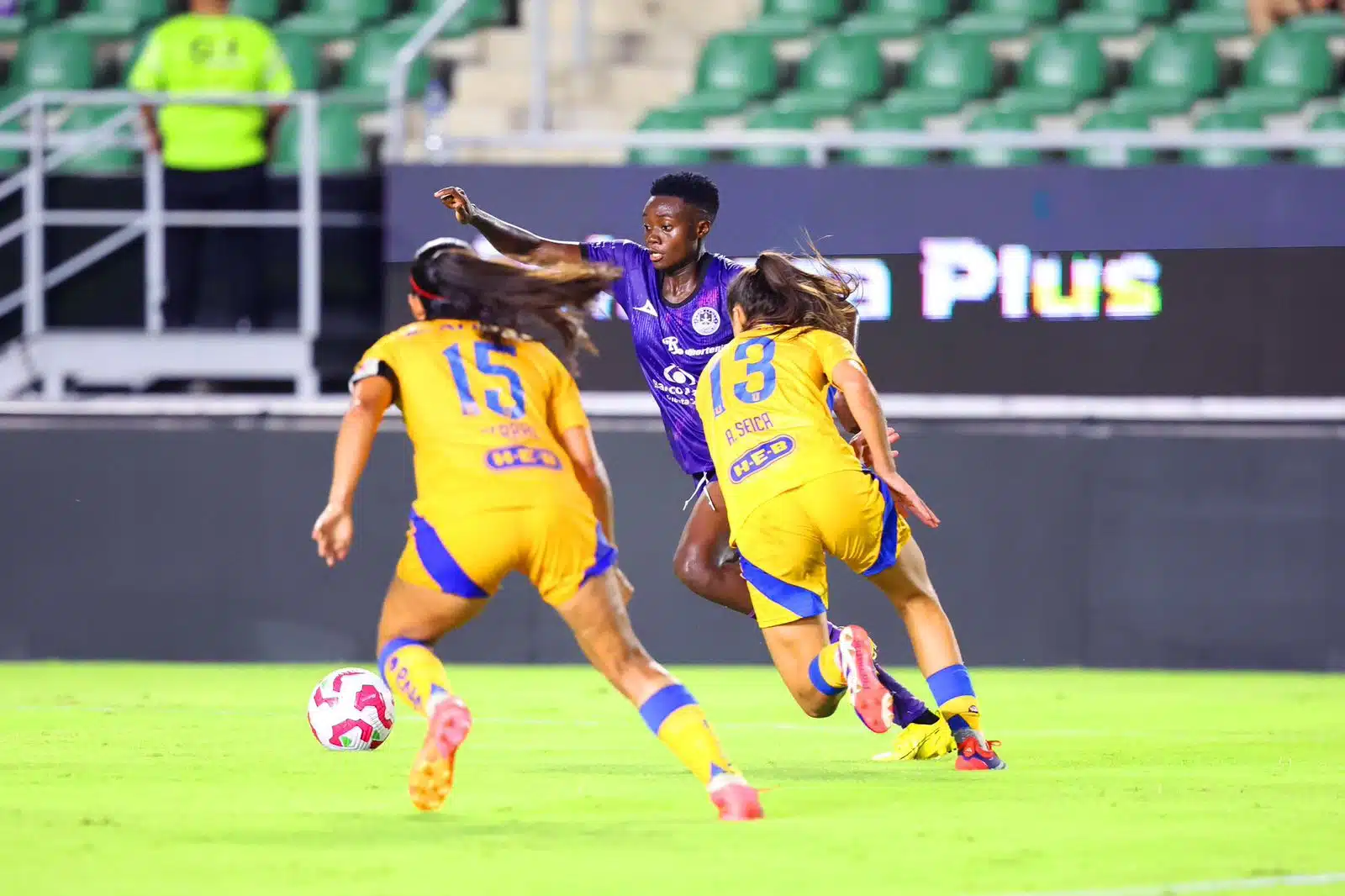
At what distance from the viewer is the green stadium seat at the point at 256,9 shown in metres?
16.1

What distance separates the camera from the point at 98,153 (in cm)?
1457

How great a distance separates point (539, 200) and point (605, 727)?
371cm

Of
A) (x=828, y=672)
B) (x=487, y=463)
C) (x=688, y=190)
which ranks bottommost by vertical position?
(x=828, y=672)

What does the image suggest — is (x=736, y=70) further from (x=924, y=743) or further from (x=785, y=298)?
(x=924, y=743)

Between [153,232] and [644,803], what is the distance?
7.20m

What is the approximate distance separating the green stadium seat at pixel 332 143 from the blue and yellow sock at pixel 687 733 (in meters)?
8.76

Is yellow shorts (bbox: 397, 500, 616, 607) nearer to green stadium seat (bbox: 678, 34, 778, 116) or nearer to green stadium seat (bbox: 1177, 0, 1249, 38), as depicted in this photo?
green stadium seat (bbox: 678, 34, 778, 116)

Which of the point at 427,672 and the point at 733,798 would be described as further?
the point at 427,672

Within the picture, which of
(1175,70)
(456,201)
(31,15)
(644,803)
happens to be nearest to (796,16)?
(1175,70)

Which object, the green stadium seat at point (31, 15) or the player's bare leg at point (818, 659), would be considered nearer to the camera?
the player's bare leg at point (818, 659)

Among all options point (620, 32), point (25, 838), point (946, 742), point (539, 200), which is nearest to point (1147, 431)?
point (539, 200)

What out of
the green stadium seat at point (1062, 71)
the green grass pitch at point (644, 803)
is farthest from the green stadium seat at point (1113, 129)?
the green grass pitch at point (644, 803)

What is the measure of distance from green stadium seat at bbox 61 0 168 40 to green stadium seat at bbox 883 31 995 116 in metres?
5.45

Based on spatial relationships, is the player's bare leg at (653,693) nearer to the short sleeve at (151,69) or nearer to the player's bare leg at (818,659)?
the player's bare leg at (818,659)
